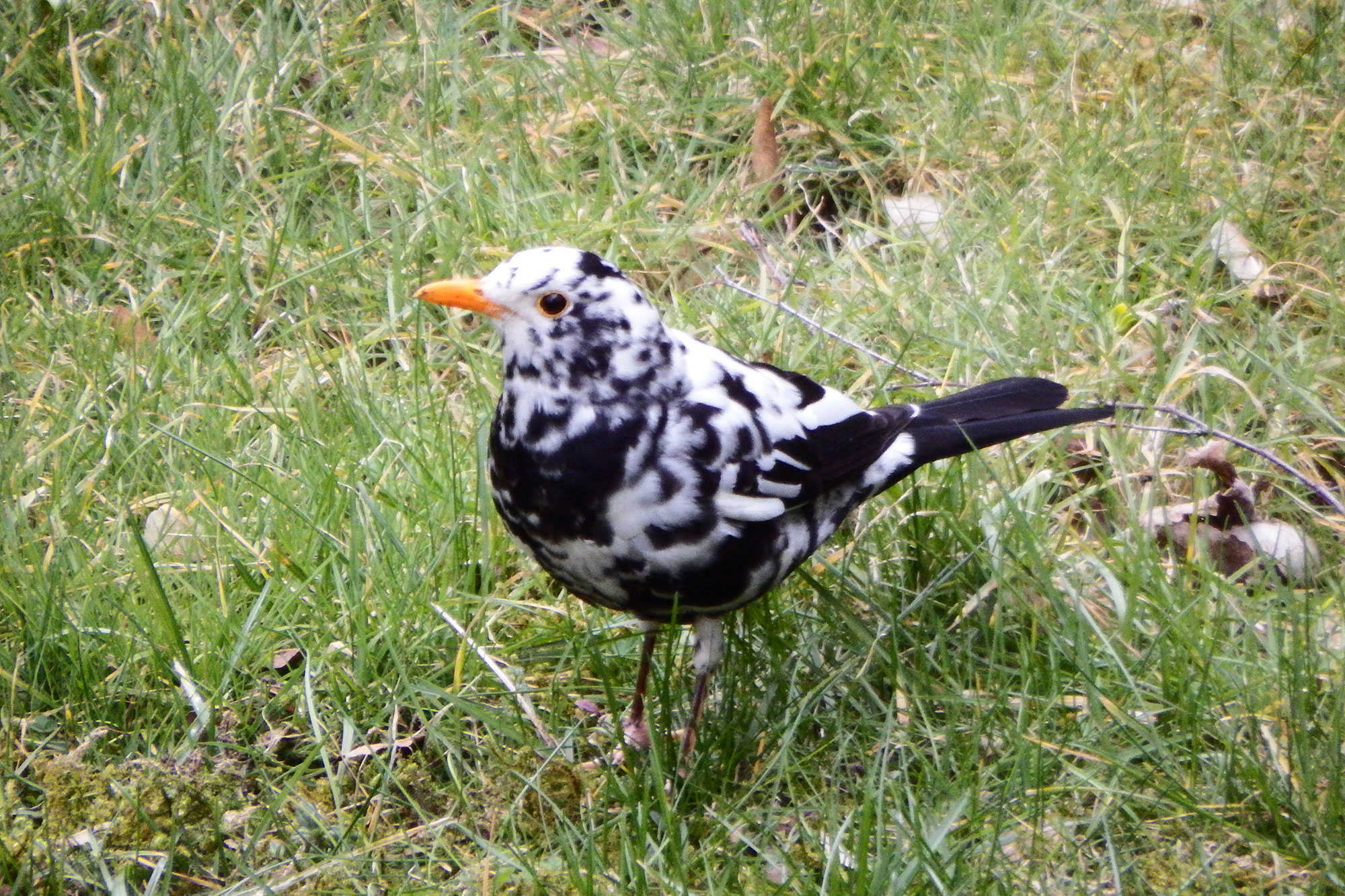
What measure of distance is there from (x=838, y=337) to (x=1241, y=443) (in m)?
1.05

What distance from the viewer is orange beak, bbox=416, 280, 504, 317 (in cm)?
253

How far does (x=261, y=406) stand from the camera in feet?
11.6

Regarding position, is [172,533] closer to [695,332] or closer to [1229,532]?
[695,332]

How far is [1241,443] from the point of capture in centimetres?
307

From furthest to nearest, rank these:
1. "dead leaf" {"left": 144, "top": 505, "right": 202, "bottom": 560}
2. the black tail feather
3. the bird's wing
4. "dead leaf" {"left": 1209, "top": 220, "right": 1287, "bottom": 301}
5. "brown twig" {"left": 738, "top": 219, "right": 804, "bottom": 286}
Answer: "brown twig" {"left": 738, "top": 219, "right": 804, "bottom": 286}
"dead leaf" {"left": 1209, "top": 220, "right": 1287, "bottom": 301}
"dead leaf" {"left": 144, "top": 505, "right": 202, "bottom": 560}
the black tail feather
the bird's wing

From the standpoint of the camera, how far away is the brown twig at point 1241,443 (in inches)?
119

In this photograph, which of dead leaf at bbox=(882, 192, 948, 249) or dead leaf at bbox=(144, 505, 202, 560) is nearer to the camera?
dead leaf at bbox=(144, 505, 202, 560)

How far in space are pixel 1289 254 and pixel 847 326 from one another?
1.33 m

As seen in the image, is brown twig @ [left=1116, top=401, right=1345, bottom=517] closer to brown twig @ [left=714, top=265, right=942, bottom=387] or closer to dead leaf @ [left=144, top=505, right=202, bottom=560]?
brown twig @ [left=714, top=265, right=942, bottom=387]

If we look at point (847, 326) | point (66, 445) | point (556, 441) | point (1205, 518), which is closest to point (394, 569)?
point (556, 441)

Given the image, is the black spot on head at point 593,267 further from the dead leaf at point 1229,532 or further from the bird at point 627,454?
the dead leaf at point 1229,532

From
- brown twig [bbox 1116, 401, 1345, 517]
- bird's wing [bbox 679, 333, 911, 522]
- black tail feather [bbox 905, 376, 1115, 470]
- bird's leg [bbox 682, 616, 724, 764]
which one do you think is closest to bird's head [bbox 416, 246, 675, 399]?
bird's wing [bbox 679, 333, 911, 522]

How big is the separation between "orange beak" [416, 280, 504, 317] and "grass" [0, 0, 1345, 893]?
2.02 ft

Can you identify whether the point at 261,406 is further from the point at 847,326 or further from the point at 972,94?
the point at 972,94
